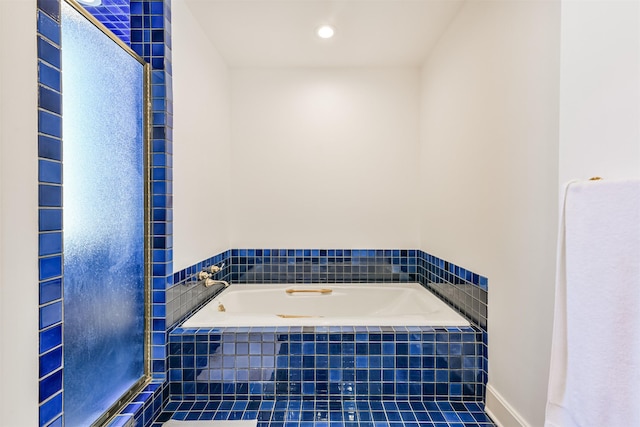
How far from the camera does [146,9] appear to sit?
1748mm

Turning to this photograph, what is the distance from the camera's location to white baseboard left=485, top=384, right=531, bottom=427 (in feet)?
4.85

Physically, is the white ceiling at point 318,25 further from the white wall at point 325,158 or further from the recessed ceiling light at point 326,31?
the white wall at point 325,158

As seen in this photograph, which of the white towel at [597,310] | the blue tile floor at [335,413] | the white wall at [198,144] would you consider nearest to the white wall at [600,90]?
the white towel at [597,310]

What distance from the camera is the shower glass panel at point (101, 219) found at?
1231mm

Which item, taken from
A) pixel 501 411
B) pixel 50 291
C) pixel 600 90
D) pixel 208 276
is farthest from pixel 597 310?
pixel 208 276

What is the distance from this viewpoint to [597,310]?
828mm

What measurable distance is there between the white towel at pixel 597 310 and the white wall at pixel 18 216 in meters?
1.47

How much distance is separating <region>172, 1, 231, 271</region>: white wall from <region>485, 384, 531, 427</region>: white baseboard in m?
1.75

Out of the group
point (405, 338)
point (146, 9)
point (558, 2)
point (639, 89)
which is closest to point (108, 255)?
point (146, 9)

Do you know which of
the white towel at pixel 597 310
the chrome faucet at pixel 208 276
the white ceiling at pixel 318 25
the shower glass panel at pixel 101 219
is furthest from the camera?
the chrome faucet at pixel 208 276

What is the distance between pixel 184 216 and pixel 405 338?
140 cm

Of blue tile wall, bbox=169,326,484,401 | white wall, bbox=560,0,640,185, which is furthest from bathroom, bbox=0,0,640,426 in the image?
blue tile wall, bbox=169,326,484,401

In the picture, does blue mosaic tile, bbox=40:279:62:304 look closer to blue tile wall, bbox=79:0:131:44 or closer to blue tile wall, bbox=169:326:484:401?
blue tile wall, bbox=169:326:484:401

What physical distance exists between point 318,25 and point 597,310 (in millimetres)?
2169
